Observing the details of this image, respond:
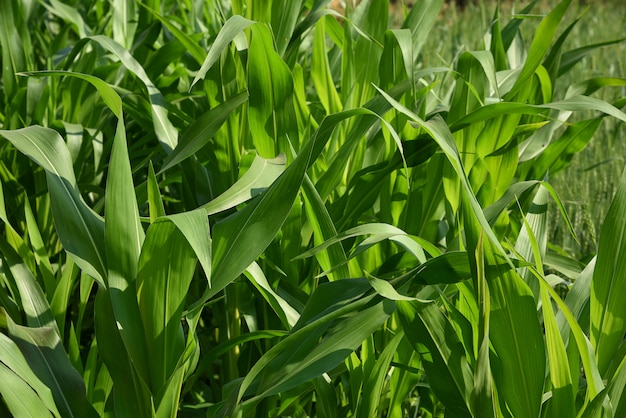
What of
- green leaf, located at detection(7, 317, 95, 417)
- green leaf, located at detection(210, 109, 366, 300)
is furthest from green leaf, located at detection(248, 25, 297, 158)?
green leaf, located at detection(7, 317, 95, 417)

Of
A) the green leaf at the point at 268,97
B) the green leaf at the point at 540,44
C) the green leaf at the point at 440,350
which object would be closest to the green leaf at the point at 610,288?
the green leaf at the point at 440,350

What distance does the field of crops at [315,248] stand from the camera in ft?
2.43

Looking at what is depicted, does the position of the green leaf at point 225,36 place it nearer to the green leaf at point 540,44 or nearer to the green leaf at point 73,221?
the green leaf at point 73,221

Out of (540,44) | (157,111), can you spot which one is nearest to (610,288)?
(540,44)

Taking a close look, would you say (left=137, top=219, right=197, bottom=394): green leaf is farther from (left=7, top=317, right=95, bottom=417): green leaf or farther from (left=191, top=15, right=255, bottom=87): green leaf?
(left=191, top=15, right=255, bottom=87): green leaf

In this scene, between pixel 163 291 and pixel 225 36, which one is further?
pixel 225 36

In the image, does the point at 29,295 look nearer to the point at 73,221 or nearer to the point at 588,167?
the point at 73,221

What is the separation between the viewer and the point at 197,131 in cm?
93

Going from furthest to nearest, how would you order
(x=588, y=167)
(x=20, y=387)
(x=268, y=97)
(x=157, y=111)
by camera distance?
(x=588, y=167)
(x=157, y=111)
(x=268, y=97)
(x=20, y=387)

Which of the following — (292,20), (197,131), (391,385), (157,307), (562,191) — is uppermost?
(292,20)

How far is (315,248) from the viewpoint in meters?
0.77

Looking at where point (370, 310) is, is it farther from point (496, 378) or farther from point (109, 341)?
point (109, 341)

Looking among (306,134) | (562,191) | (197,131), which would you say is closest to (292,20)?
(306,134)

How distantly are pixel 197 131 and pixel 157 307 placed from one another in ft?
0.87
